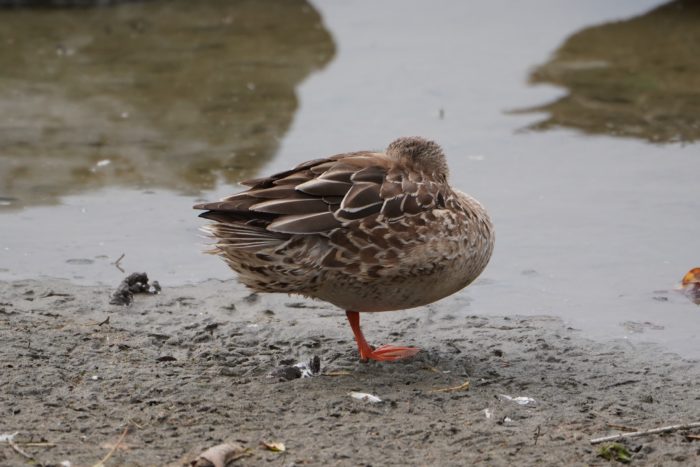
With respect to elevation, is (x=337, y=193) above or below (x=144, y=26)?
above

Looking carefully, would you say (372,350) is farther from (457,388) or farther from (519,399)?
(519,399)

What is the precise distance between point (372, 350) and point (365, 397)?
69 cm

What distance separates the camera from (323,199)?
552cm

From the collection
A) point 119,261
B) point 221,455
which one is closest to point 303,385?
point 221,455

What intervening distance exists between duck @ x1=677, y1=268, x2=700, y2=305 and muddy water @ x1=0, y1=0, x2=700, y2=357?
0.09 m

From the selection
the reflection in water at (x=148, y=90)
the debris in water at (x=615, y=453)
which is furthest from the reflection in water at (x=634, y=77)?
the debris in water at (x=615, y=453)

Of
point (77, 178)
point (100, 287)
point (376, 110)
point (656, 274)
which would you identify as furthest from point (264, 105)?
point (656, 274)

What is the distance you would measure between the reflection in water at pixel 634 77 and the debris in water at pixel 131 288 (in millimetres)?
4260

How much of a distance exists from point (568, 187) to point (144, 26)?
5.87 metres

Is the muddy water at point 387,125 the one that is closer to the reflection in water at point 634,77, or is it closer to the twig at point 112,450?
the reflection in water at point 634,77

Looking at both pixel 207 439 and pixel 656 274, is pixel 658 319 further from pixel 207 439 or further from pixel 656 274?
pixel 207 439

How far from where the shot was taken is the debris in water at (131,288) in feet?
21.5

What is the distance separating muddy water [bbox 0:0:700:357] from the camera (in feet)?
23.7

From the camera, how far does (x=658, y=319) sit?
6453 mm
